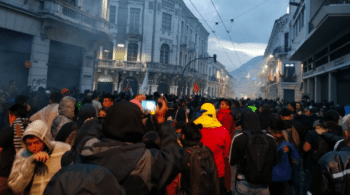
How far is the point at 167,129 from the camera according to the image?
2.17 m

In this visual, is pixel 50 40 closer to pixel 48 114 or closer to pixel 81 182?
pixel 48 114

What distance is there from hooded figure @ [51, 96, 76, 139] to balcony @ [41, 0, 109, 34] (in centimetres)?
945

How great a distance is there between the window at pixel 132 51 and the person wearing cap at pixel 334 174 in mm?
28946

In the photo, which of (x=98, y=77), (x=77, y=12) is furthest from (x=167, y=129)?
(x=98, y=77)

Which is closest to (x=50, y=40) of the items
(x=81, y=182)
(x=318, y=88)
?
(x=81, y=182)

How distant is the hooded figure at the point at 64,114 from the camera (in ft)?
12.9

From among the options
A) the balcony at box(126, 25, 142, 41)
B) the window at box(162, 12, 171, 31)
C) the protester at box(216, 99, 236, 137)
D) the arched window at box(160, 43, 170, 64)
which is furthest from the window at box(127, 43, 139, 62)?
the protester at box(216, 99, 236, 137)

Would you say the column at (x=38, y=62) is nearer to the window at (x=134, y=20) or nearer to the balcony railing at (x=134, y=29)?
the balcony railing at (x=134, y=29)

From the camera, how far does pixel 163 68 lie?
29.6 meters

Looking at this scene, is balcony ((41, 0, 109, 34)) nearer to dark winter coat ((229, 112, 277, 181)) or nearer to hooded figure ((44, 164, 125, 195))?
dark winter coat ((229, 112, 277, 181))

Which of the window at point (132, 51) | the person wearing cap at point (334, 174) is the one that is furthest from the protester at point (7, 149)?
the window at point (132, 51)

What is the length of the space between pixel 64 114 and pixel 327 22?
14.3 metres

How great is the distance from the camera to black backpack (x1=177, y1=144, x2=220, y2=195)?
2.73m

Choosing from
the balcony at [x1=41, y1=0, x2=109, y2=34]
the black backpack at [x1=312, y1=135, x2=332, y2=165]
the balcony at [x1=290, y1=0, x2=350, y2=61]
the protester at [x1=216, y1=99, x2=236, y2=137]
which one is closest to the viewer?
the black backpack at [x1=312, y1=135, x2=332, y2=165]
